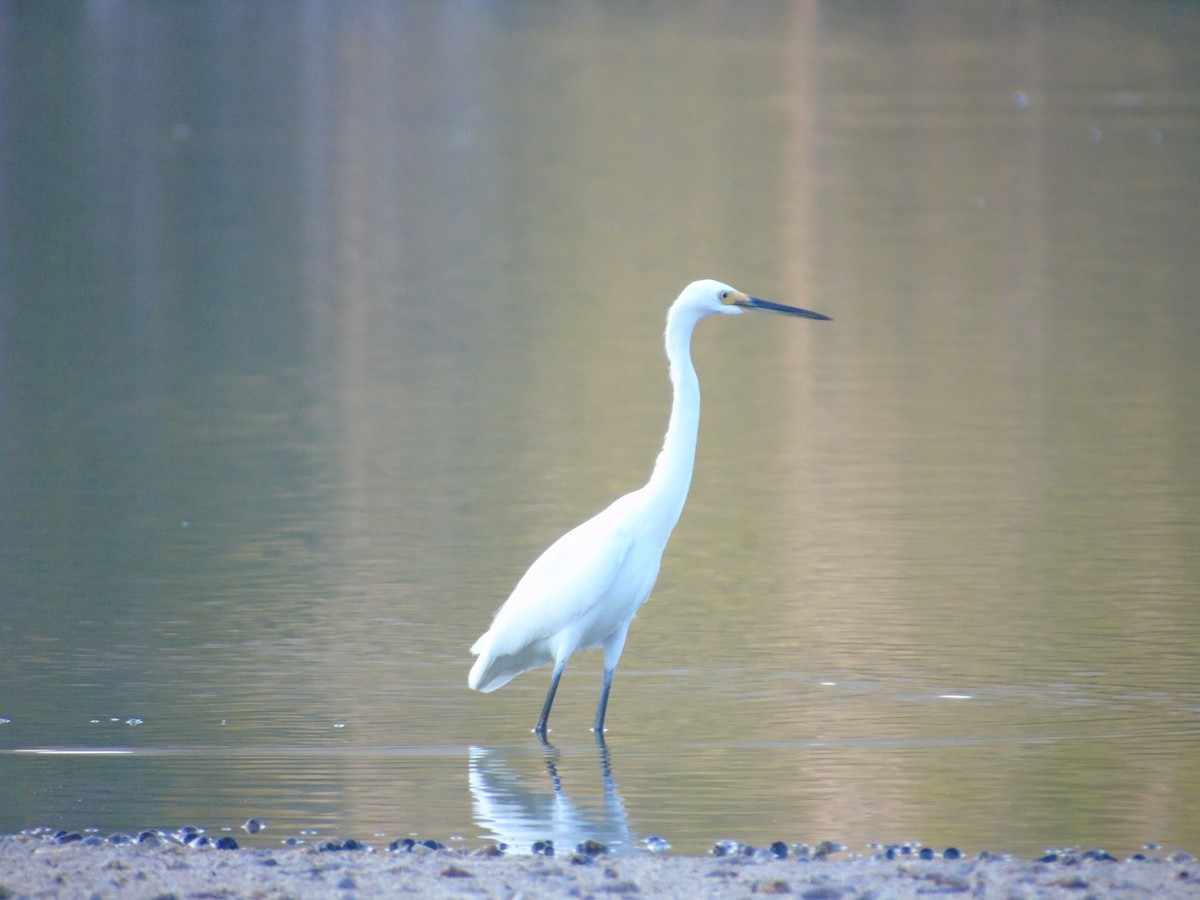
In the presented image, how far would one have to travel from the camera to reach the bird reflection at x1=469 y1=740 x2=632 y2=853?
6.84 m

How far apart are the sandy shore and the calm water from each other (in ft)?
1.56

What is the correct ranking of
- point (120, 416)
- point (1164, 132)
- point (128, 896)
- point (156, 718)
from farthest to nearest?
point (1164, 132) → point (120, 416) → point (156, 718) → point (128, 896)

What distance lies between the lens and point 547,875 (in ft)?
20.1

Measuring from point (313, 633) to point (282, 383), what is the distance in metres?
7.17

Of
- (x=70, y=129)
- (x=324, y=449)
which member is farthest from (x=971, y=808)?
(x=70, y=129)

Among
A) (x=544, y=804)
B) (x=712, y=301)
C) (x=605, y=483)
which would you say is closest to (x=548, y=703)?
(x=544, y=804)

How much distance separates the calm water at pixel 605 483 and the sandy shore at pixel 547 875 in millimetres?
474

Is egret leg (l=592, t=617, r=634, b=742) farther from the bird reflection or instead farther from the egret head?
the egret head

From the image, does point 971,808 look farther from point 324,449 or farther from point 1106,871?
point 324,449

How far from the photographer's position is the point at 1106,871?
6.08 meters

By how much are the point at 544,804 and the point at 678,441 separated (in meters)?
1.73

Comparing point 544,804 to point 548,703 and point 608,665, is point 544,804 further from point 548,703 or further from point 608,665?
point 608,665

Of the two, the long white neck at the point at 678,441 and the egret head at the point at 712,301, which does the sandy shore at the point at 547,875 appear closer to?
the long white neck at the point at 678,441

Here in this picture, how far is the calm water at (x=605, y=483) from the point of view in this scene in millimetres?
7590
